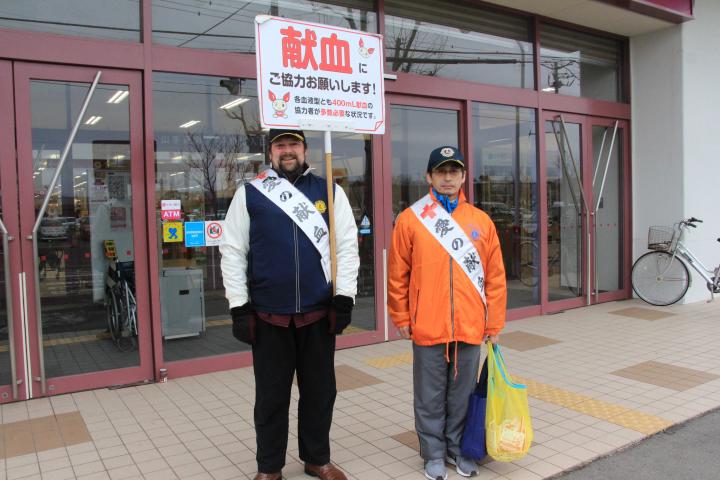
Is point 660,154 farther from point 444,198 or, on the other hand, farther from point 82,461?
point 82,461

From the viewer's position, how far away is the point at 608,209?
901 centimetres

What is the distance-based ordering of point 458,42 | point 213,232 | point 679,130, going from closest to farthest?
point 213,232 < point 458,42 < point 679,130

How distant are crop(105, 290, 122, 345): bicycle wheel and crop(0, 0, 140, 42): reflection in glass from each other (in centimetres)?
218

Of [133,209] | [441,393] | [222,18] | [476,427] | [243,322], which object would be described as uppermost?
[222,18]

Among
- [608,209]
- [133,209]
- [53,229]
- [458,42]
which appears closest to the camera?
[53,229]

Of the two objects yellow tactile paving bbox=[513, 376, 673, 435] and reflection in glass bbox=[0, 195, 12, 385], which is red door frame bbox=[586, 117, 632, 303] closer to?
yellow tactile paving bbox=[513, 376, 673, 435]

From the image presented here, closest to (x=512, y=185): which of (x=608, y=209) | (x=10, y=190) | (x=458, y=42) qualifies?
(x=458, y=42)

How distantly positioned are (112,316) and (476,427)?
336 cm

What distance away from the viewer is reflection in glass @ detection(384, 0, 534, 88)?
22.5 ft

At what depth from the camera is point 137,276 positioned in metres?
5.26

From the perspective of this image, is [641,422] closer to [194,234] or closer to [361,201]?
[361,201]

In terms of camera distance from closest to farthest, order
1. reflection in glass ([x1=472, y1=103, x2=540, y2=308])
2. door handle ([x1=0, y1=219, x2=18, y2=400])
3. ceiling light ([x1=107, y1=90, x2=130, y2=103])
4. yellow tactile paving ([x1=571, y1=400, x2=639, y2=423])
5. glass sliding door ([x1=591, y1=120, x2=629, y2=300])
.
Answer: yellow tactile paving ([x1=571, y1=400, x2=639, y2=423]) < door handle ([x1=0, y1=219, x2=18, y2=400]) < ceiling light ([x1=107, y1=90, x2=130, y2=103]) < reflection in glass ([x1=472, y1=103, x2=540, y2=308]) < glass sliding door ([x1=591, y1=120, x2=629, y2=300])

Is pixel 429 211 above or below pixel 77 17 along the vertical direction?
below

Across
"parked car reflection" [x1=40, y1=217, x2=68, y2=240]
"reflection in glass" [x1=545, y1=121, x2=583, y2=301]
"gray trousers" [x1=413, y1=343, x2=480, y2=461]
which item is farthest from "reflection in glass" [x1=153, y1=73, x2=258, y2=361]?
"reflection in glass" [x1=545, y1=121, x2=583, y2=301]
